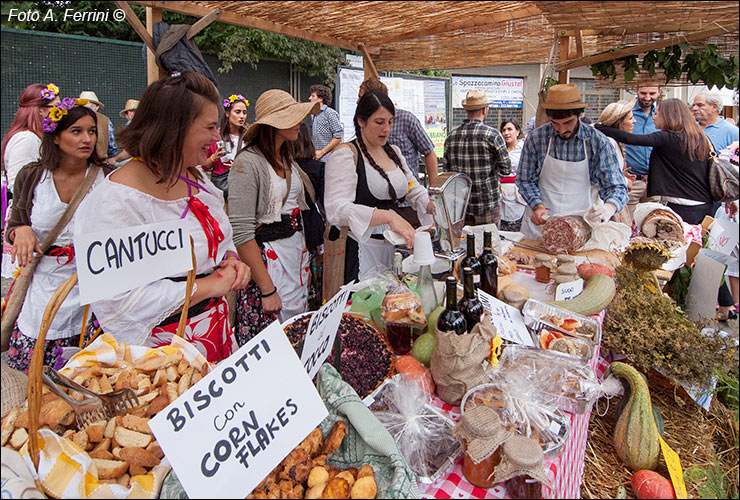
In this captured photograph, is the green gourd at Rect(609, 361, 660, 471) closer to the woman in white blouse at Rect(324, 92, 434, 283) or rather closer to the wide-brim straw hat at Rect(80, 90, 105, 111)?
the woman in white blouse at Rect(324, 92, 434, 283)

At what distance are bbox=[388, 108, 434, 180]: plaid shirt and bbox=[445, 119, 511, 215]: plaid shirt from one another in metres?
0.36

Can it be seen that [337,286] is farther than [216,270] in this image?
Yes

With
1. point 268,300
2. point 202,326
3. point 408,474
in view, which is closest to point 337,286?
point 268,300

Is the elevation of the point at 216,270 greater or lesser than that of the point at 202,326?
greater

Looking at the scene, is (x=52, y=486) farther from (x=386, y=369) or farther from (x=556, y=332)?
(x=556, y=332)

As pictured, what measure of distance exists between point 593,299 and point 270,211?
5.37 ft

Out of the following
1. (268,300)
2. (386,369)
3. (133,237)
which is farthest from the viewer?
(268,300)

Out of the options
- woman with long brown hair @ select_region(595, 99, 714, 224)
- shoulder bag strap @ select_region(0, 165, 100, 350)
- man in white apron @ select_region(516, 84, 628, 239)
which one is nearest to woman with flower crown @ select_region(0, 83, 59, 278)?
shoulder bag strap @ select_region(0, 165, 100, 350)

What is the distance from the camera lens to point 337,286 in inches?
122

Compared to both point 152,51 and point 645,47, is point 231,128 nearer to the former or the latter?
point 152,51

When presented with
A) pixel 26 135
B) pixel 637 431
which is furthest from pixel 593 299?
pixel 26 135

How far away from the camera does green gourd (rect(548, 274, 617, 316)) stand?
195cm

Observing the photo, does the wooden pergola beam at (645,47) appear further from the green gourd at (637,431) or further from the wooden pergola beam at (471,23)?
the green gourd at (637,431)

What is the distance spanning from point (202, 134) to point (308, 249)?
4.12ft
